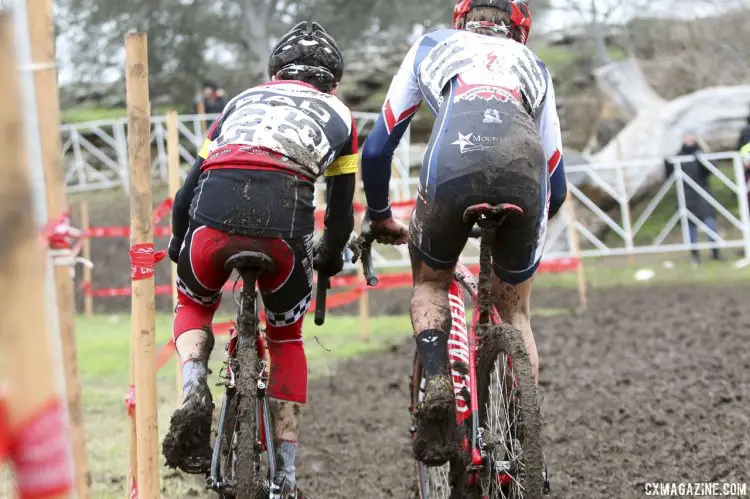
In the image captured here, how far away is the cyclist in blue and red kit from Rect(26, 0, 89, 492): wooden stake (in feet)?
5.30

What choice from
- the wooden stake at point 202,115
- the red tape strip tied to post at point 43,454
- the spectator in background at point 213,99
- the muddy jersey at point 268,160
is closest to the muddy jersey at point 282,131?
the muddy jersey at point 268,160

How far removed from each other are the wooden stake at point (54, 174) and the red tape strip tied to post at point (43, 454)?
0.71 metres

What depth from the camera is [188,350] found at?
4.64m

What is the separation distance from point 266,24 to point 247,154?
26133 millimetres

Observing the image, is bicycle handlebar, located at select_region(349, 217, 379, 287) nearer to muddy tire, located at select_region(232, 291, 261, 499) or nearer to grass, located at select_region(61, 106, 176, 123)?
muddy tire, located at select_region(232, 291, 261, 499)

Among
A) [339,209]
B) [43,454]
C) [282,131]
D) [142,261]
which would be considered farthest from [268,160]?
[43,454]

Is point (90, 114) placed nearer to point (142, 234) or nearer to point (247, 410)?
point (142, 234)

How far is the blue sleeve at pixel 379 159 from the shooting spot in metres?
4.79

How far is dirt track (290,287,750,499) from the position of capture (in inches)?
232

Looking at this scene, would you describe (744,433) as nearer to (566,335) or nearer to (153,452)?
(153,452)

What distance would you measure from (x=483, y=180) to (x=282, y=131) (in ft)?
2.94

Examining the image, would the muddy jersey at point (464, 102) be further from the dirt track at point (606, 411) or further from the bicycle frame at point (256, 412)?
the dirt track at point (606, 411)

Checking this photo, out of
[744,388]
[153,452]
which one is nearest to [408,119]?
[153,452]

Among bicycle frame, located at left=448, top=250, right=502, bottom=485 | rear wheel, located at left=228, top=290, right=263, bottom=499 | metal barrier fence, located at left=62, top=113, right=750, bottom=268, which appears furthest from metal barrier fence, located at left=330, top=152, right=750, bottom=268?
rear wheel, located at left=228, top=290, right=263, bottom=499
